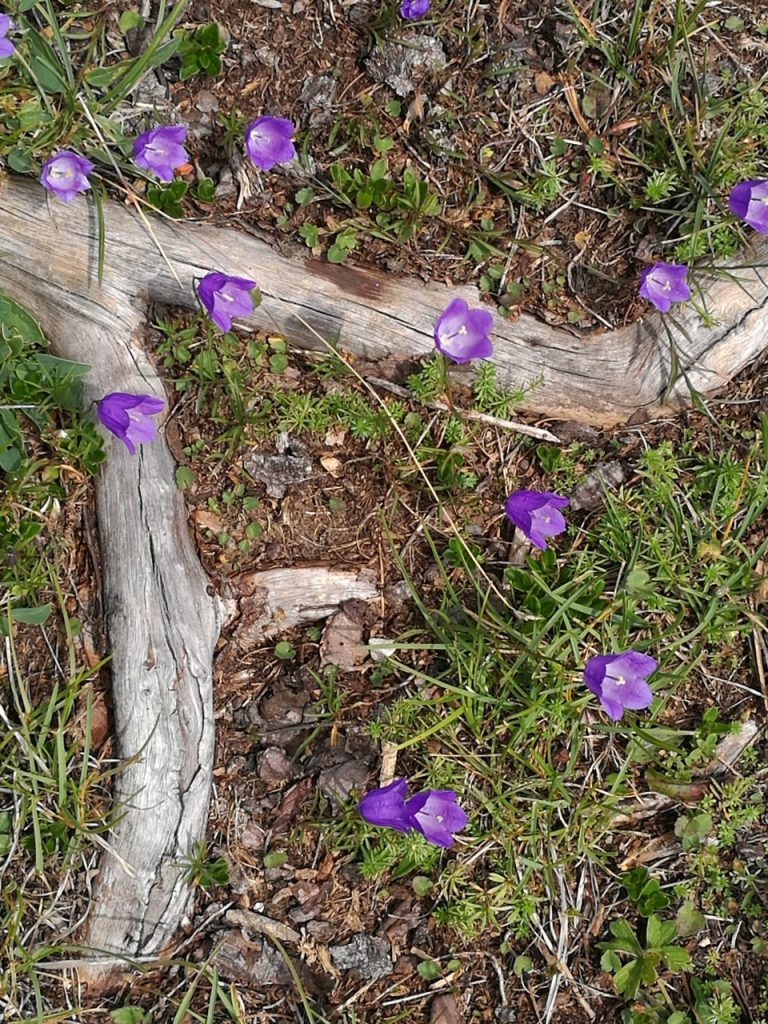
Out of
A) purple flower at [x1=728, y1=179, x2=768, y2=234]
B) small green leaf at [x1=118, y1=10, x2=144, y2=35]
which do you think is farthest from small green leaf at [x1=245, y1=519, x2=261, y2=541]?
purple flower at [x1=728, y1=179, x2=768, y2=234]

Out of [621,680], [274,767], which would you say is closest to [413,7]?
[621,680]

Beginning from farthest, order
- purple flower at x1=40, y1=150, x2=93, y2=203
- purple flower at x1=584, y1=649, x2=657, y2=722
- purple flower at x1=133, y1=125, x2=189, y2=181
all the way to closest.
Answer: purple flower at x1=133, y1=125, x2=189, y2=181, purple flower at x1=40, y1=150, x2=93, y2=203, purple flower at x1=584, y1=649, x2=657, y2=722

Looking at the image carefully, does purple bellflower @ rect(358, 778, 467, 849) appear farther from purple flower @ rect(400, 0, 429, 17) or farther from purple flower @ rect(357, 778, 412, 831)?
purple flower @ rect(400, 0, 429, 17)

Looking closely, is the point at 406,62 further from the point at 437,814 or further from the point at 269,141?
the point at 437,814

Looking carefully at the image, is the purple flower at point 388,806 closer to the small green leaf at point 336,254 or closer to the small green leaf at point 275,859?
the small green leaf at point 275,859

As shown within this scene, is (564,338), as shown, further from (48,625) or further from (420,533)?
(48,625)

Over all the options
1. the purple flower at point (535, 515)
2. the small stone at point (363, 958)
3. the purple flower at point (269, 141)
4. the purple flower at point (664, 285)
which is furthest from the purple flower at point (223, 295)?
the small stone at point (363, 958)
